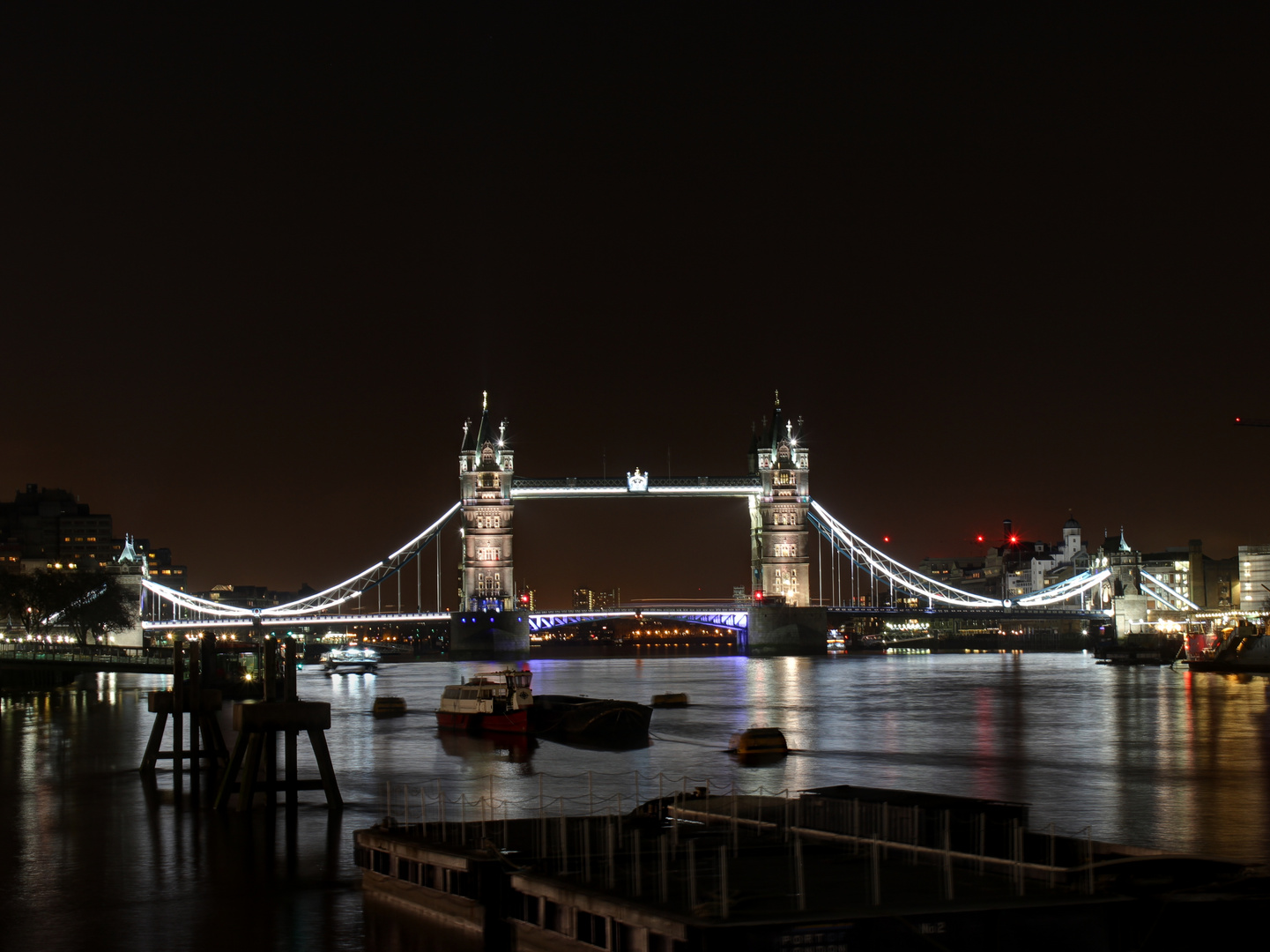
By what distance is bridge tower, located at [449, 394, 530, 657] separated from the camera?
13388cm

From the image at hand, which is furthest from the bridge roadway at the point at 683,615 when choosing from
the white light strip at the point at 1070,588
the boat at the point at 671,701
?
the boat at the point at 671,701

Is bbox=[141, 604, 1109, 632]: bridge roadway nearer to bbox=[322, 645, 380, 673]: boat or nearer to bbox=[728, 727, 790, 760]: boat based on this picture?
bbox=[322, 645, 380, 673]: boat

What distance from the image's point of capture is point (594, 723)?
42688 mm

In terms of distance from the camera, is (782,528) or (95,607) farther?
(782,528)

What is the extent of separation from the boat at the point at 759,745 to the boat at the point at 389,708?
18.1 m

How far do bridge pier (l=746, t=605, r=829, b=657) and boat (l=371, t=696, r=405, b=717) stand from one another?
8177 cm

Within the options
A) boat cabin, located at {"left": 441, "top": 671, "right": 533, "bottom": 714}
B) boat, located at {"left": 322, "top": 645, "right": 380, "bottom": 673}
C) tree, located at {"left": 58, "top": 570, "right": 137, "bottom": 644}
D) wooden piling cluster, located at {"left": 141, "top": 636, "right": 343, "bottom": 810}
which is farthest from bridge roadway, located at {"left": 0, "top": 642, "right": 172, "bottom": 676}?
wooden piling cluster, located at {"left": 141, "top": 636, "right": 343, "bottom": 810}

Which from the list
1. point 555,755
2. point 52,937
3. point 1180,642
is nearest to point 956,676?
point 1180,642

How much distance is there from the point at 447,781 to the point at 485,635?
10288 cm

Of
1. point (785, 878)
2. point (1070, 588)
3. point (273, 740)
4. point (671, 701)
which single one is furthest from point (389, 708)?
point (1070, 588)

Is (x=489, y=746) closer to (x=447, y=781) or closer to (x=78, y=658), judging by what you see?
(x=447, y=781)

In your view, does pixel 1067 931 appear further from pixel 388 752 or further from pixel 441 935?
pixel 388 752

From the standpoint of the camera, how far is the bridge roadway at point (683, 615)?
411 ft

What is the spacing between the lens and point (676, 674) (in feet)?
339
